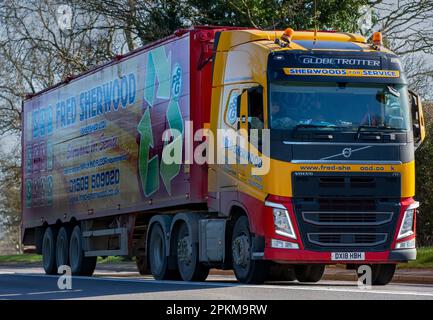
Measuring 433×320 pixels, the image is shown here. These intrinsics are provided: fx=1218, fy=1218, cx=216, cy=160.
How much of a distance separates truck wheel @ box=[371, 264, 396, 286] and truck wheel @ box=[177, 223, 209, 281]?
3031mm

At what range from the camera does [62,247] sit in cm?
2855

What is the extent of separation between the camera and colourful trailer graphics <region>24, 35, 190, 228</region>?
2200cm

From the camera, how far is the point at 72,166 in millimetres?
27625

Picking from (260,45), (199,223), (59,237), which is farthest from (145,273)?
(260,45)

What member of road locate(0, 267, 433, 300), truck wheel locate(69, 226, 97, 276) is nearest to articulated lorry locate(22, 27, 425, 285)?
road locate(0, 267, 433, 300)

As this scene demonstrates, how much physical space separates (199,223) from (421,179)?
17459mm

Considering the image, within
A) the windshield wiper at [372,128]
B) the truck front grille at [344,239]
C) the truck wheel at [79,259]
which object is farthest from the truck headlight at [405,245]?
the truck wheel at [79,259]

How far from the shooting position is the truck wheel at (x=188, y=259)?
69.2ft

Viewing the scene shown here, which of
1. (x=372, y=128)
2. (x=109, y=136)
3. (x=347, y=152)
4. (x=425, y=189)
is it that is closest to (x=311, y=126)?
(x=347, y=152)

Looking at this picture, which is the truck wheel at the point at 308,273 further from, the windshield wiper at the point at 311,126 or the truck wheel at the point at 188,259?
the windshield wiper at the point at 311,126

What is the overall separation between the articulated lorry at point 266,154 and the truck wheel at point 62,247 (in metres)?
4.11
